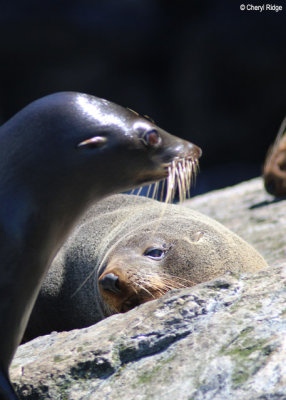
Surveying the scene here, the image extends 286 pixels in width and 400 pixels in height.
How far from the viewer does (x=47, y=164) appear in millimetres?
2477

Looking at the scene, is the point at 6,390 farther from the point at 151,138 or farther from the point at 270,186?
the point at 270,186

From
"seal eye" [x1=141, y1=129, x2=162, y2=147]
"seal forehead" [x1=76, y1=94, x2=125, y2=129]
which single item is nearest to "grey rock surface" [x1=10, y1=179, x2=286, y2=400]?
"seal eye" [x1=141, y1=129, x2=162, y2=147]

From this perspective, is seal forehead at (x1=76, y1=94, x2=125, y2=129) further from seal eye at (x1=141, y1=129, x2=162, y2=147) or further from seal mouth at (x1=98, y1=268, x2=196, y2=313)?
seal mouth at (x1=98, y1=268, x2=196, y2=313)

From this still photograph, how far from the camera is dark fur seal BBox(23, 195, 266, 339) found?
13.6ft

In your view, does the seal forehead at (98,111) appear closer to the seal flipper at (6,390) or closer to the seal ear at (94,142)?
the seal ear at (94,142)

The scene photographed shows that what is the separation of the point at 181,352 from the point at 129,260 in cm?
217

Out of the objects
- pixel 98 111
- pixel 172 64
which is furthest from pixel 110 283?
pixel 172 64

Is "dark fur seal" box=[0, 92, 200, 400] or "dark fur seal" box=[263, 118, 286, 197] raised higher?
"dark fur seal" box=[0, 92, 200, 400]

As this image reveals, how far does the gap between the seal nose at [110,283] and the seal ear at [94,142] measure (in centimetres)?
161

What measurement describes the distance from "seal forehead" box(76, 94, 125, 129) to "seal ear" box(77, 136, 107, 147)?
0.28 ft

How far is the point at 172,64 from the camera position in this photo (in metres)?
16.9

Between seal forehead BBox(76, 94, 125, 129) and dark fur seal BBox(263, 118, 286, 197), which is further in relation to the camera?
dark fur seal BBox(263, 118, 286, 197)

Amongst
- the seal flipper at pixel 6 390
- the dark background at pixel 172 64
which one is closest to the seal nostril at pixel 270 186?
the seal flipper at pixel 6 390

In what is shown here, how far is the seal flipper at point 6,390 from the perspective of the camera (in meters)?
2.30
